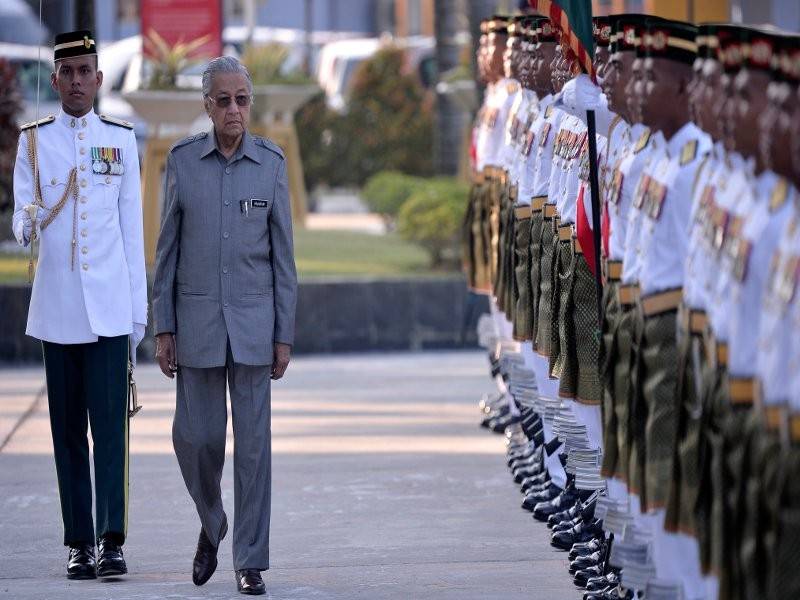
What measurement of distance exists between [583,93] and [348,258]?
11.7 metres

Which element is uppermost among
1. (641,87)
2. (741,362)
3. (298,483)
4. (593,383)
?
(641,87)

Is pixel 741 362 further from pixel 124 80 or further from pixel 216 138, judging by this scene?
pixel 124 80

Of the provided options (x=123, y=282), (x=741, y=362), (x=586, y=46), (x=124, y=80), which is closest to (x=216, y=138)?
(x=123, y=282)

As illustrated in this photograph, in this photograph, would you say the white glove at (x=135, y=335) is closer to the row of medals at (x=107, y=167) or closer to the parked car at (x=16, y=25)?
the row of medals at (x=107, y=167)


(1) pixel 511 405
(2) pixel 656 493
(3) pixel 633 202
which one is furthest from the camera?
(1) pixel 511 405

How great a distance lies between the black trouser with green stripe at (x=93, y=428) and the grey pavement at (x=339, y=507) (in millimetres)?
238

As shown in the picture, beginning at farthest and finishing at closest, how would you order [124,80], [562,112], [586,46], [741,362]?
[124,80] < [562,112] < [586,46] < [741,362]

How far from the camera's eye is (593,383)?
7.57 metres

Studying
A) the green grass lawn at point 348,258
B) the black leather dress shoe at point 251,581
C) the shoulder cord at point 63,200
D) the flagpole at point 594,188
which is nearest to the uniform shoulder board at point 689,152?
the flagpole at point 594,188

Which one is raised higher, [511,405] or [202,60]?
[202,60]

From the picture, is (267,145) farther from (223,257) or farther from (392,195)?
(392,195)

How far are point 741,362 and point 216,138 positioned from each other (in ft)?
9.01

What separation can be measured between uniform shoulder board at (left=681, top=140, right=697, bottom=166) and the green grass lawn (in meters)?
10.6

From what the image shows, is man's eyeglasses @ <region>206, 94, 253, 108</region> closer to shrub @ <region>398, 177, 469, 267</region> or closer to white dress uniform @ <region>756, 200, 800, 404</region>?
white dress uniform @ <region>756, 200, 800, 404</region>
